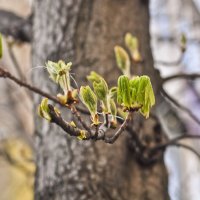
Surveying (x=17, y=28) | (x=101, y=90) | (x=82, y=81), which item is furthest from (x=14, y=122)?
(x=101, y=90)

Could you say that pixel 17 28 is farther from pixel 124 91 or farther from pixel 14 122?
pixel 14 122

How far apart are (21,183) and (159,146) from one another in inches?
79.9

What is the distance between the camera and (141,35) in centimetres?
95

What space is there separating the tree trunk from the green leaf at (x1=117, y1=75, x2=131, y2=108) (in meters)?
0.29

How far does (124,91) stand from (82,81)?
368 millimetres

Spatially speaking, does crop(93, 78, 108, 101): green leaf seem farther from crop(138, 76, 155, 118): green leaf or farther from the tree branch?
the tree branch

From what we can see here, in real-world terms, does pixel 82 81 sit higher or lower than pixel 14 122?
higher

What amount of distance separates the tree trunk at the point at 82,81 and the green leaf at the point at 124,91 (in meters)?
0.29

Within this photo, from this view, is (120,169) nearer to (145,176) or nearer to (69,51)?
(145,176)

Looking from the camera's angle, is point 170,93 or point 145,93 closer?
point 145,93

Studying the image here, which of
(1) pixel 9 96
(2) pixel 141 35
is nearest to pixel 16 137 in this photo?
(1) pixel 9 96

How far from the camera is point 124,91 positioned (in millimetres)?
445

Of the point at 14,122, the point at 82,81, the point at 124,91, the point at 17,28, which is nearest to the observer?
the point at 124,91

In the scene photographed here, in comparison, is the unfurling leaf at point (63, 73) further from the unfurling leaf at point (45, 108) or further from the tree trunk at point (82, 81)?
the tree trunk at point (82, 81)
